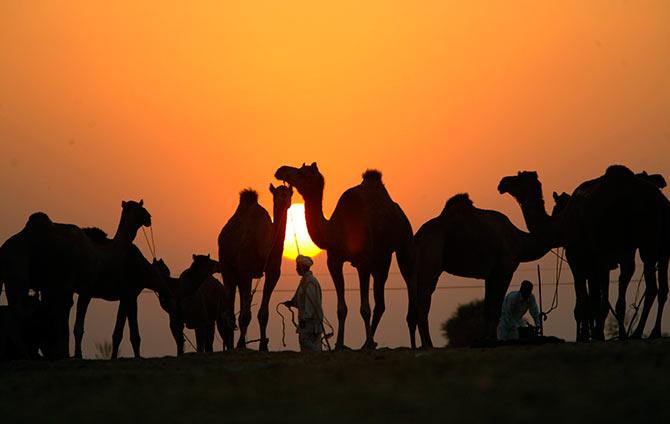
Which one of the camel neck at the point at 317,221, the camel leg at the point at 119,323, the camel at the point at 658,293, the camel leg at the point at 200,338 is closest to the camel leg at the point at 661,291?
the camel at the point at 658,293

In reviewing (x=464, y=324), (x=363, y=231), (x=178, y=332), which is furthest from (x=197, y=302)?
(x=464, y=324)

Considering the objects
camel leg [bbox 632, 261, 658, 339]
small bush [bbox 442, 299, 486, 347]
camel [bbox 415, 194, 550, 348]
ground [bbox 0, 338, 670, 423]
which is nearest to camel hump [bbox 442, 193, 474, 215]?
camel [bbox 415, 194, 550, 348]

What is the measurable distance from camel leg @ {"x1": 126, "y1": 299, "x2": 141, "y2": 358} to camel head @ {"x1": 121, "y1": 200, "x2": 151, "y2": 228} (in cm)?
137

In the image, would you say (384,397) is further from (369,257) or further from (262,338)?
(262,338)

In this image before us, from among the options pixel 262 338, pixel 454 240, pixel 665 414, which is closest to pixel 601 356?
pixel 665 414

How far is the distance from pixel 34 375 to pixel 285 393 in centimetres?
530

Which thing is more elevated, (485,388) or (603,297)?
(603,297)

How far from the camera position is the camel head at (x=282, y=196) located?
73.8 feet

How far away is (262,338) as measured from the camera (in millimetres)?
22203

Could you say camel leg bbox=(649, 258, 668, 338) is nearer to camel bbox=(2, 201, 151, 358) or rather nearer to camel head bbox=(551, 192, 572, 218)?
camel head bbox=(551, 192, 572, 218)

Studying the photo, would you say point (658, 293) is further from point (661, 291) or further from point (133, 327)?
point (133, 327)

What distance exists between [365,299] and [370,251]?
84 cm

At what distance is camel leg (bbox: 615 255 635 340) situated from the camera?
19.2 m

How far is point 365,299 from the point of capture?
19938 millimetres
